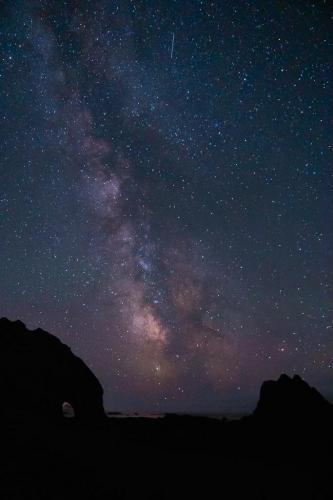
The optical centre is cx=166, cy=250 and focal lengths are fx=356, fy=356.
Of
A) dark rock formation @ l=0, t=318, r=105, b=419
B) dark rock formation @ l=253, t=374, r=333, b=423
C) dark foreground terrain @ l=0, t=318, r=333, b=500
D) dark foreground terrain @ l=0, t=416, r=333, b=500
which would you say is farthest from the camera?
dark rock formation @ l=253, t=374, r=333, b=423

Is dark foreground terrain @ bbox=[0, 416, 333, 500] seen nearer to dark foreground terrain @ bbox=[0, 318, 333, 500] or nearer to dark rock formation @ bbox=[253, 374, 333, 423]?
dark foreground terrain @ bbox=[0, 318, 333, 500]

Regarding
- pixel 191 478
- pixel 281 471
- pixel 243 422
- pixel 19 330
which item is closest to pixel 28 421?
pixel 191 478

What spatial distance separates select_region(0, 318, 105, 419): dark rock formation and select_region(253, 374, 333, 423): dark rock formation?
12.9 meters

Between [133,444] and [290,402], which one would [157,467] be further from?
[290,402]

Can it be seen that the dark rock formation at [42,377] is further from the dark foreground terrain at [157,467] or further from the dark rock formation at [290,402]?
the dark rock formation at [290,402]

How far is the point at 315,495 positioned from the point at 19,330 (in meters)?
19.5

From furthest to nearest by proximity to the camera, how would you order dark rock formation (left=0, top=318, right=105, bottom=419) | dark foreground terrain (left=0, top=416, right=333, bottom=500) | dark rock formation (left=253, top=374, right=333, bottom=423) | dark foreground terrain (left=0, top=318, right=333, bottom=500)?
dark rock formation (left=253, top=374, right=333, bottom=423) → dark rock formation (left=0, top=318, right=105, bottom=419) → dark foreground terrain (left=0, top=318, right=333, bottom=500) → dark foreground terrain (left=0, top=416, right=333, bottom=500)

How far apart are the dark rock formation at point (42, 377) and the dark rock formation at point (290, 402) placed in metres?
12.9

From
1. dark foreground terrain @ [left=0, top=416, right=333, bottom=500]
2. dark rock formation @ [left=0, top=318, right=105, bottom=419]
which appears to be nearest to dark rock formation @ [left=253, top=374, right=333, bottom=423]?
dark foreground terrain @ [left=0, top=416, right=333, bottom=500]

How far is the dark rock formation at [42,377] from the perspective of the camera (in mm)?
20297

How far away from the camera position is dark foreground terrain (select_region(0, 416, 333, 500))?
382 inches

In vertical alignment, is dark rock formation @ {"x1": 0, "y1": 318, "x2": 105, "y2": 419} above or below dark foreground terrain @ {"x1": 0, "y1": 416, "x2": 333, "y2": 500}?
above

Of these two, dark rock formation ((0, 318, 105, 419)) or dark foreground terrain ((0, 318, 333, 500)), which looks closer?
dark foreground terrain ((0, 318, 333, 500))

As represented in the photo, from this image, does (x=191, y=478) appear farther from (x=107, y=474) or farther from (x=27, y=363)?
(x=27, y=363)
